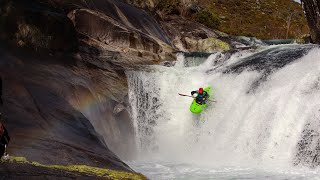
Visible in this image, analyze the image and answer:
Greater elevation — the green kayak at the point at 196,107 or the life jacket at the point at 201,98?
the life jacket at the point at 201,98

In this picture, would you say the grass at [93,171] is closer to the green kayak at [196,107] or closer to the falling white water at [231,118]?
the falling white water at [231,118]

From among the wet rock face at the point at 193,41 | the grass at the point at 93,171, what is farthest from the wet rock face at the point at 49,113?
the wet rock face at the point at 193,41

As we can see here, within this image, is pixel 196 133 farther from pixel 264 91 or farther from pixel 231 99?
pixel 264 91

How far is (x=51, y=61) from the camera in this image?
1711 cm

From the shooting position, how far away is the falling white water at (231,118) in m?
14.6

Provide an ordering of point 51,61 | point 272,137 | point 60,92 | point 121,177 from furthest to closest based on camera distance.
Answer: point 51,61 < point 272,137 < point 60,92 < point 121,177

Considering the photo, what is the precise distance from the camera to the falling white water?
14578 mm

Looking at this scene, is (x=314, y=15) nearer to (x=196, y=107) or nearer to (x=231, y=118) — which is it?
(x=196, y=107)

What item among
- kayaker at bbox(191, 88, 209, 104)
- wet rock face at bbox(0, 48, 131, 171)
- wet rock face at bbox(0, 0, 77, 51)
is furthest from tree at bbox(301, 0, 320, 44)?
wet rock face at bbox(0, 48, 131, 171)

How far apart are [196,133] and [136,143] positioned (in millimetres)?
2547

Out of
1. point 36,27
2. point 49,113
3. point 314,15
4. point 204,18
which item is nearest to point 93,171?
point 49,113

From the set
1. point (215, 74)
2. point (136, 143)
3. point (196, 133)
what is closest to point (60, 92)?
point (136, 143)

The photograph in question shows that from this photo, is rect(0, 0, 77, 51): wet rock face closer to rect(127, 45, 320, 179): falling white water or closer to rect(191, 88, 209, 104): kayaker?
rect(127, 45, 320, 179): falling white water

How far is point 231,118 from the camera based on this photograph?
58.4ft
